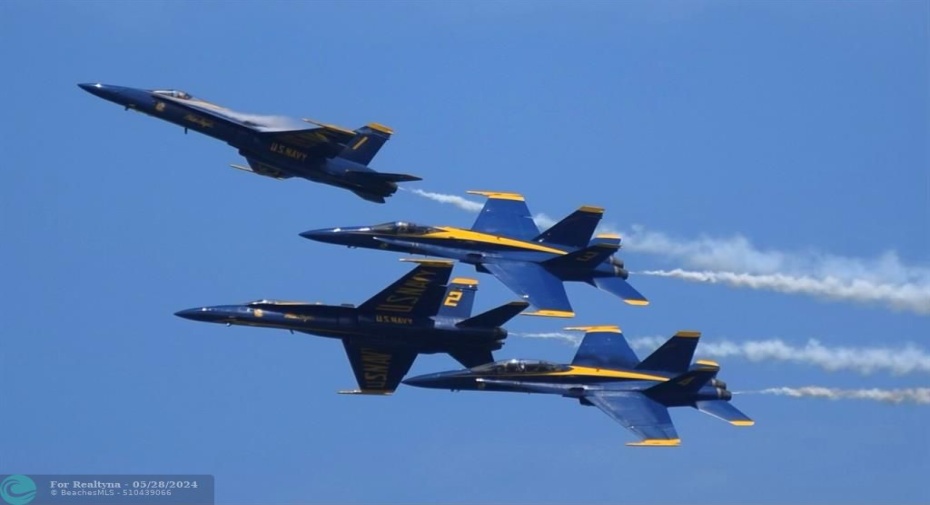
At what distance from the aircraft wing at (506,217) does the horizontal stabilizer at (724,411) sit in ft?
46.6

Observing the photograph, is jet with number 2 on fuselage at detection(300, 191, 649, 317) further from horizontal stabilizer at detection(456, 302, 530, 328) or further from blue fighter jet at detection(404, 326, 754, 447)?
blue fighter jet at detection(404, 326, 754, 447)

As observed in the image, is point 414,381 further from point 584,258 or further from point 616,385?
point 584,258

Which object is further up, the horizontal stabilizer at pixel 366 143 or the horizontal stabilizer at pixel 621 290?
the horizontal stabilizer at pixel 366 143

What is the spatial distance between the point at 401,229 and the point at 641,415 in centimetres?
1540

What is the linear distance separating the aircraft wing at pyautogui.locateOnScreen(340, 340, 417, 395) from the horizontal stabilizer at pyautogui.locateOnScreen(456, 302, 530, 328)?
9.93 feet

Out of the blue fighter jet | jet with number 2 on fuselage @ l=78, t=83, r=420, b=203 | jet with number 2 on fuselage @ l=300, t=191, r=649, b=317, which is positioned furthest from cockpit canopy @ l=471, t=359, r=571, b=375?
jet with number 2 on fuselage @ l=78, t=83, r=420, b=203

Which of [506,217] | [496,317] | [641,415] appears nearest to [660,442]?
[641,415]

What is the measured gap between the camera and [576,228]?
103 metres

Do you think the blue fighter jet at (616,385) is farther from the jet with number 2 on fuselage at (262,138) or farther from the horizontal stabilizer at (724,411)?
the jet with number 2 on fuselage at (262,138)

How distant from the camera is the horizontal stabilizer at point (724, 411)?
93.2m

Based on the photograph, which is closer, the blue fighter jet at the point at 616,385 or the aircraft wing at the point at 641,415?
the aircraft wing at the point at 641,415

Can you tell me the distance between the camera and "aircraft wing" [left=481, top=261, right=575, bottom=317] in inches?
3848

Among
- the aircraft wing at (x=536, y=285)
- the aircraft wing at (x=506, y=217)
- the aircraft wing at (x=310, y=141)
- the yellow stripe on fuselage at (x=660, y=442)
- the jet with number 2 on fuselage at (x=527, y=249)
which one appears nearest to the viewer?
the yellow stripe on fuselage at (x=660, y=442)

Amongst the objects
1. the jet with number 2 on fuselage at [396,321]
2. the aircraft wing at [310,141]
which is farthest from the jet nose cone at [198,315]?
the aircraft wing at [310,141]
